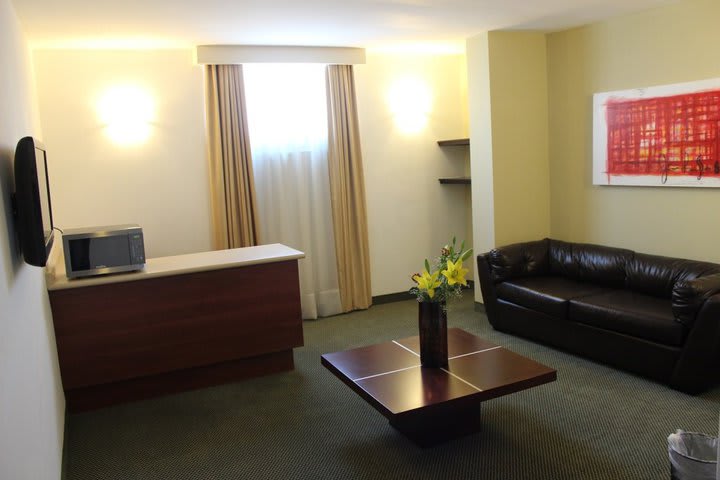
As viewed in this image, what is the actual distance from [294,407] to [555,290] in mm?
2159

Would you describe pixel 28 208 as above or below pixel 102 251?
above

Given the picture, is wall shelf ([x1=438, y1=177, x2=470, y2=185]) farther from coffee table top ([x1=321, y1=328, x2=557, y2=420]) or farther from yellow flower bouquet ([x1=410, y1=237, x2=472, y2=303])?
yellow flower bouquet ([x1=410, y1=237, x2=472, y2=303])

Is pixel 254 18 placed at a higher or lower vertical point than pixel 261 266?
higher

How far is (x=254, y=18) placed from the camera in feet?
13.8

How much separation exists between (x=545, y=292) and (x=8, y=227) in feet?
11.7

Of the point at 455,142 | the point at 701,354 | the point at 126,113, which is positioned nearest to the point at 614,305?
the point at 701,354

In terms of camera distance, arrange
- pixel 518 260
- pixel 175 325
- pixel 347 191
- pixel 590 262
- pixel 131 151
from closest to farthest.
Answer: pixel 175 325
pixel 590 262
pixel 518 260
pixel 131 151
pixel 347 191

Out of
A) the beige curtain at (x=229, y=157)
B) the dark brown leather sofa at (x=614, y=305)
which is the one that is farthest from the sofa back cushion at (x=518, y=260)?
the beige curtain at (x=229, y=157)

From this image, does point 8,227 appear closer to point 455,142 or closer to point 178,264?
point 178,264

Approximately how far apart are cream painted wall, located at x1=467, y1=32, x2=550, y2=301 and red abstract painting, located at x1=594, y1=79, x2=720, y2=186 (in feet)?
1.93

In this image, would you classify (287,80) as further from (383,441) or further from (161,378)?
(383,441)

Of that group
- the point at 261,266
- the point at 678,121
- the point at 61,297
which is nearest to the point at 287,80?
the point at 261,266

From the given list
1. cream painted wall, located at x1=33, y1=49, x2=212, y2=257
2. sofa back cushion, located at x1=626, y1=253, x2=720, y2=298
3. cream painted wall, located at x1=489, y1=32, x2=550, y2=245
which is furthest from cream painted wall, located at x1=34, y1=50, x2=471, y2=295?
sofa back cushion, located at x1=626, y1=253, x2=720, y2=298

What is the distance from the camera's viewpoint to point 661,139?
14.9 feet
